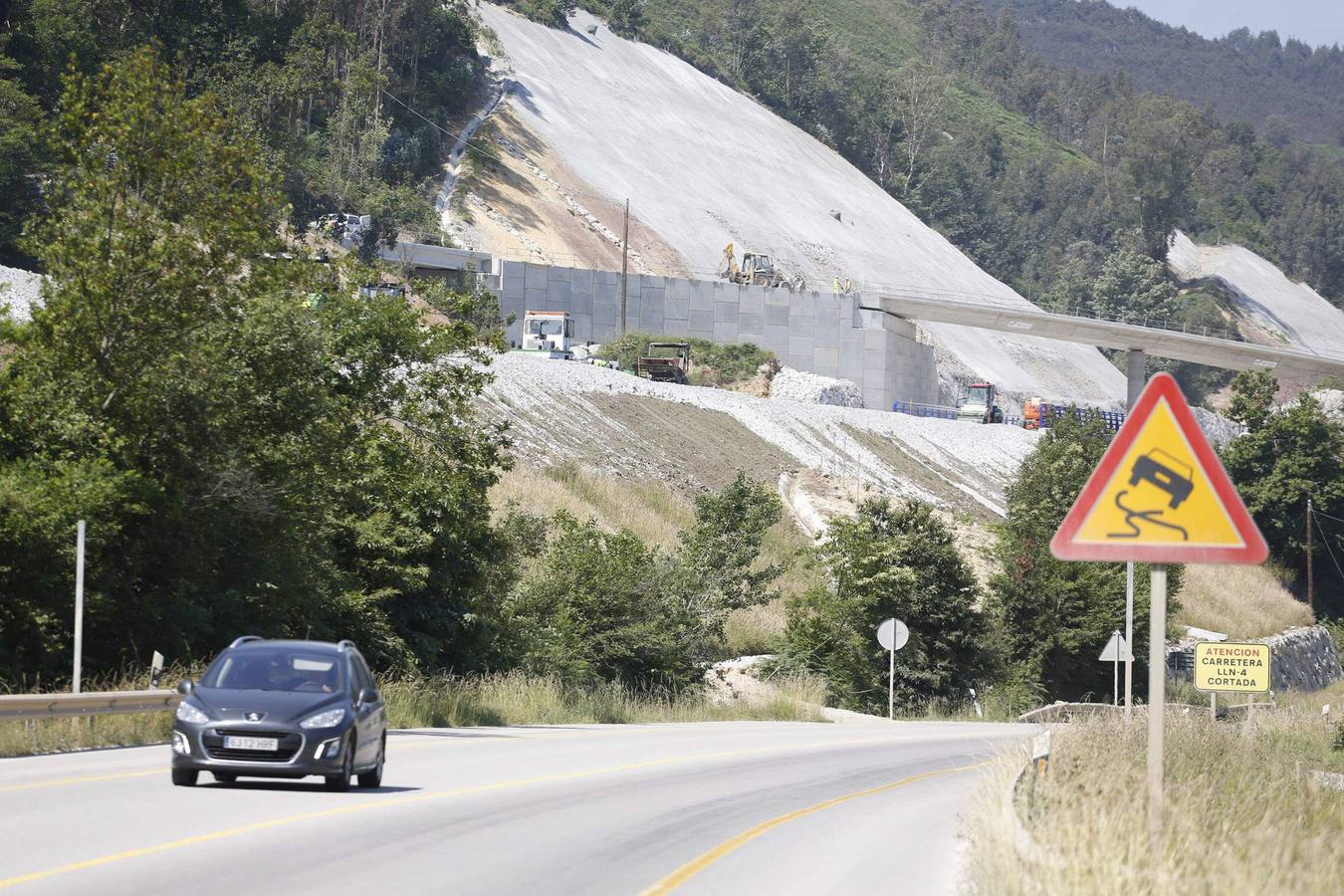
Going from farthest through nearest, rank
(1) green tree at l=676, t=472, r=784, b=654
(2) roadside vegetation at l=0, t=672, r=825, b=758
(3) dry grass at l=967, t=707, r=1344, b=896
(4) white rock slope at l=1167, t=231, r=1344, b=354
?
(4) white rock slope at l=1167, t=231, r=1344, b=354 → (1) green tree at l=676, t=472, r=784, b=654 → (2) roadside vegetation at l=0, t=672, r=825, b=758 → (3) dry grass at l=967, t=707, r=1344, b=896

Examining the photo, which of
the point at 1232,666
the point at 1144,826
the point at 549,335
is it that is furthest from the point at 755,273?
the point at 1144,826

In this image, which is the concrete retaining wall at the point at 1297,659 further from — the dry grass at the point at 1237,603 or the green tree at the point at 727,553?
the green tree at the point at 727,553

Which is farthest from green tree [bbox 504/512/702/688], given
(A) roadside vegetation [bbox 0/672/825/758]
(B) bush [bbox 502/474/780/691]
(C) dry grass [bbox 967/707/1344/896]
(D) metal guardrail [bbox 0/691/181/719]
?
(C) dry grass [bbox 967/707/1344/896]

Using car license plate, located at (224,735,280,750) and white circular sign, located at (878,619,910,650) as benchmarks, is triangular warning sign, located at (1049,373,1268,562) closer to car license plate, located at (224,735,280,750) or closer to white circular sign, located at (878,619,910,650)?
car license plate, located at (224,735,280,750)

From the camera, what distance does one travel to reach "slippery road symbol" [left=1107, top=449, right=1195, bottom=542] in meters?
8.12

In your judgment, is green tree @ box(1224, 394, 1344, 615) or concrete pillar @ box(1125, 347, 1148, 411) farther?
concrete pillar @ box(1125, 347, 1148, 411)

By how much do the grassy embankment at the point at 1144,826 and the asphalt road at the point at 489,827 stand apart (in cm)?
95

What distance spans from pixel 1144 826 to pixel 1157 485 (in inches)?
78.4

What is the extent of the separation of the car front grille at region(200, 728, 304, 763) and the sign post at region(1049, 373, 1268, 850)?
298 inches

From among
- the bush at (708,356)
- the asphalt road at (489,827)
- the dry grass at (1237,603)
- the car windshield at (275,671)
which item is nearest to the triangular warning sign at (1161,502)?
the asphalt road at (489,827)

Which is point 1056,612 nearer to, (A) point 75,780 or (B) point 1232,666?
(B) point 1232,666

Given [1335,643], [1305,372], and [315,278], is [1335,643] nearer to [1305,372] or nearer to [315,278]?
[1305,372]

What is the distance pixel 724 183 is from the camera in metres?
136

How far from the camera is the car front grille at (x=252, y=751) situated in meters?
13.6
